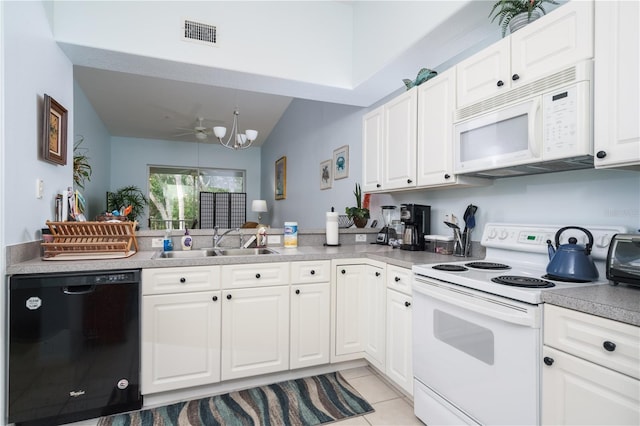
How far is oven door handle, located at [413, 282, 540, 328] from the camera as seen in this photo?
1.23 meters

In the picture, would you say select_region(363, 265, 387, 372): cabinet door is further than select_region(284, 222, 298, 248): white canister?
No

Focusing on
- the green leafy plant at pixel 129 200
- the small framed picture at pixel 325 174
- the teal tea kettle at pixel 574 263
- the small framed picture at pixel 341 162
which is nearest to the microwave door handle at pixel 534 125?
the teal tea kettle at pixel 574 263

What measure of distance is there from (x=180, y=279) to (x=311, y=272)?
845 mm

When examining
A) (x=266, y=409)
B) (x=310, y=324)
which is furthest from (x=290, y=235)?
(x=266, y=409)

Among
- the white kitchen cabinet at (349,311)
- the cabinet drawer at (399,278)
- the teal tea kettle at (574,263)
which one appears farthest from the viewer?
the white kitchen cabinet at (349,311)

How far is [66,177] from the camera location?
2354 millimetres

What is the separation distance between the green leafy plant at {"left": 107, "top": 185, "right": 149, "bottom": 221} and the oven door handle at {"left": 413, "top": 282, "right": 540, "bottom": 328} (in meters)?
5.98

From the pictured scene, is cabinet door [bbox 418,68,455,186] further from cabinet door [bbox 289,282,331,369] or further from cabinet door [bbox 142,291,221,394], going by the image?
cabinet door [bbox 142,291,221,394]

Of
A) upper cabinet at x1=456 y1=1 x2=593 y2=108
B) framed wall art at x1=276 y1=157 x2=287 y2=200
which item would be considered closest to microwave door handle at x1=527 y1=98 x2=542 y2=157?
upper cabinet at x1=456 y1=1 x2=593 y2=108

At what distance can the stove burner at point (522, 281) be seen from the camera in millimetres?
1333

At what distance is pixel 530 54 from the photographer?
1.52 m

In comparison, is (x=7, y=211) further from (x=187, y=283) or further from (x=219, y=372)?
(x=219, y=372)

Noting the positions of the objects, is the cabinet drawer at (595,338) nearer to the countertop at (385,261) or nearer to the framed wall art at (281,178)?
the countertop at (385,261)

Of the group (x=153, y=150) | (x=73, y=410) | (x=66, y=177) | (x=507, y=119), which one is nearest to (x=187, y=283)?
(x=73, y=410)
